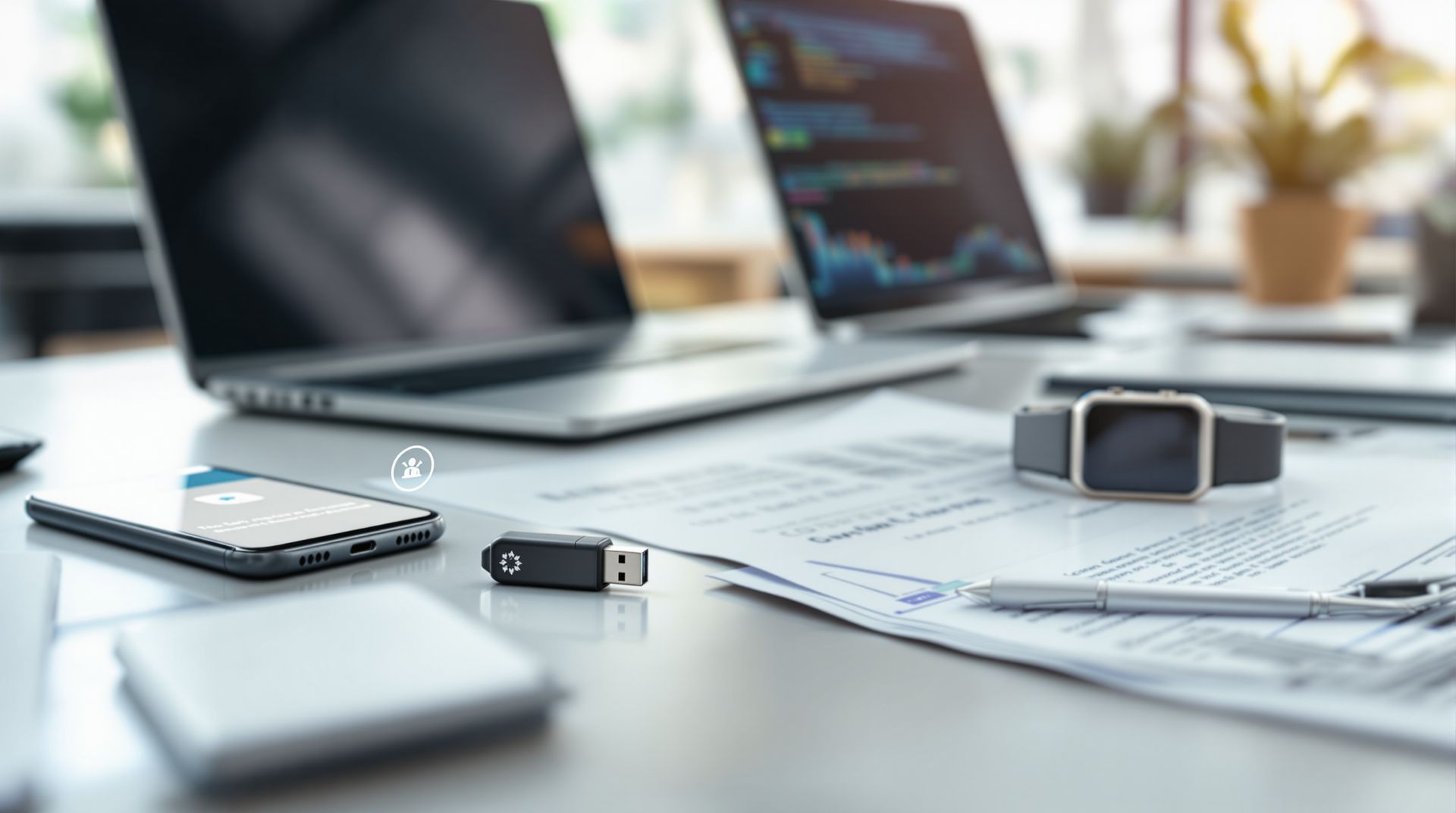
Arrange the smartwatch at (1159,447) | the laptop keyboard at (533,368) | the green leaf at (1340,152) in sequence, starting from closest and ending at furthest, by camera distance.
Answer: the smartwatch at (1159,447), the laptop keyboard at (533,368), the green leaf at (1340,152)

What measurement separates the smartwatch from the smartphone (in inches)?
12.8

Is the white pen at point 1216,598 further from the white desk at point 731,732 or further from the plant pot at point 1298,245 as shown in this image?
the plant pot at point 1298,245

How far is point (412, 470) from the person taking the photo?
0.68 meters

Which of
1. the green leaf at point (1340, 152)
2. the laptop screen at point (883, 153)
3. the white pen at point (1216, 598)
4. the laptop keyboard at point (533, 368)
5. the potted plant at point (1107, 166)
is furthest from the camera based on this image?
the potted plant at point (1107, 166)

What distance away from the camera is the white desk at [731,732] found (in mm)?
322

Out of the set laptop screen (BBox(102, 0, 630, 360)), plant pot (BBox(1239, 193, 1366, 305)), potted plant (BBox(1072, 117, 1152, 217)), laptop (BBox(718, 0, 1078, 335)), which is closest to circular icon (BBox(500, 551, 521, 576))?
laptop screen (BBox(102, 0, 630, 360))

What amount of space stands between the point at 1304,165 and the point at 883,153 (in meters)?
0.74

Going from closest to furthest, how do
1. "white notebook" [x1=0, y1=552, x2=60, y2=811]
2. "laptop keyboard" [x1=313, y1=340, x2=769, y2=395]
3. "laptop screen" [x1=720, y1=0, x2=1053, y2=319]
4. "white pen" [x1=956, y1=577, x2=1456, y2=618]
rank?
"white notebook" [x1=0, y1=552, x2=60, y2=811]
"white pen" [x1=956, y1=577, x2=1456, y2=618]
"laptop keyboard" [x1=313, y1=340, x2=769, y2=395]
"laptop screen" [x1=720, y1=0, x2=1053, y2=319]

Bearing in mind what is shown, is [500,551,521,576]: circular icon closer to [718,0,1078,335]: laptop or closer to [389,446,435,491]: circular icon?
[389,446,435,491]: circular icon

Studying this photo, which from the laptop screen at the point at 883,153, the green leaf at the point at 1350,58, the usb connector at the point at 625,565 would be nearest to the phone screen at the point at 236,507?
the usb connector at the point at 625,565

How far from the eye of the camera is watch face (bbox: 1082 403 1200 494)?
657 millimetres

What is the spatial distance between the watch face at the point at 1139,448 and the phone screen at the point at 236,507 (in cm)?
34

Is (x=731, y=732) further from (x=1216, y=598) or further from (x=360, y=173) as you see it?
(x=360, y=173)

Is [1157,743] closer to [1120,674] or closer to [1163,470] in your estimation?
[1120,674]
